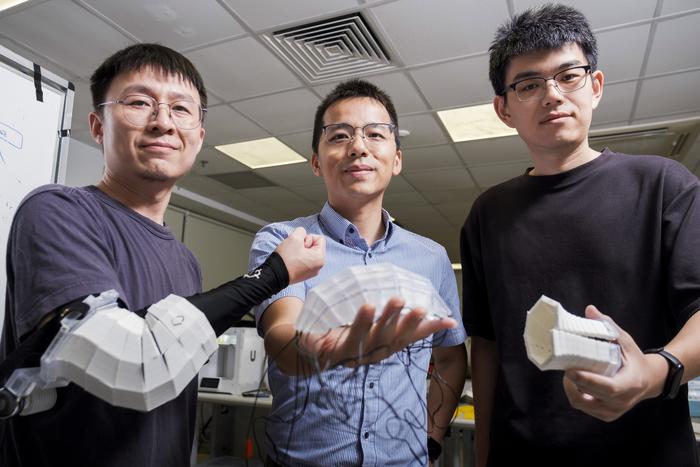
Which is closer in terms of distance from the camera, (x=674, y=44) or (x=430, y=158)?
(x=674, y=44)

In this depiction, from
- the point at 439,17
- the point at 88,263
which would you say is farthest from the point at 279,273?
the point at 439,17

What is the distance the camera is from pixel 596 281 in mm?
966

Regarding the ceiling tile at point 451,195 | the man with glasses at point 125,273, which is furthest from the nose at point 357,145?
the ceiling tile at point 451,195

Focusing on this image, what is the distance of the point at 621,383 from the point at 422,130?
12.0 feet

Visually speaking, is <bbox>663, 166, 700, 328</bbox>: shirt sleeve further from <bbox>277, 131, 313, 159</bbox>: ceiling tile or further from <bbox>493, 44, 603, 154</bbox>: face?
<bbox>277, 131, 313, 159</bbox>: ceiling tile

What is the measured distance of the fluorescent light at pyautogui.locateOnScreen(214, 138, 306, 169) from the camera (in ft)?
14.9

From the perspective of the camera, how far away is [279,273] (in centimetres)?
84

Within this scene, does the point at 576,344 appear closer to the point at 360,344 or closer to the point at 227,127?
the point at 360,344

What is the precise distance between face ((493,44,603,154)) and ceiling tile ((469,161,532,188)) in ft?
13.3

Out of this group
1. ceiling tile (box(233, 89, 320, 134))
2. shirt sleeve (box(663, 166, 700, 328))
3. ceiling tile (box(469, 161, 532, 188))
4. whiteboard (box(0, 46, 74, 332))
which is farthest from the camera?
ceiling tile (box(469, 161, 532, 188))

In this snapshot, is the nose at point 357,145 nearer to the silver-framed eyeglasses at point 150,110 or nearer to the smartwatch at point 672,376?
the silver-framed eyeglasses at point 150,110

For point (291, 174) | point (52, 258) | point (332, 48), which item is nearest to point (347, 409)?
point (52, 258)

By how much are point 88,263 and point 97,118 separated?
0.46m

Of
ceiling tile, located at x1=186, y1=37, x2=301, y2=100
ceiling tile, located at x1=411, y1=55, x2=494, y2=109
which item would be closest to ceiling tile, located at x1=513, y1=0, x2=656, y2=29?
ceiling tile, located at x1=411, y1=55, x2=494, y2=109
